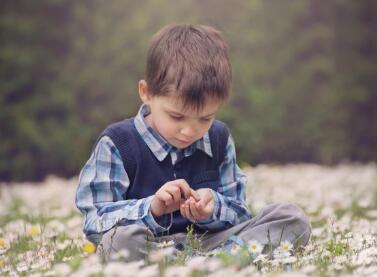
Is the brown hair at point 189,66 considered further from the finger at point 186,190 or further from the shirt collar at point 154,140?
the finger at point 186,190

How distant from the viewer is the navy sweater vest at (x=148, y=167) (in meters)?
2.91

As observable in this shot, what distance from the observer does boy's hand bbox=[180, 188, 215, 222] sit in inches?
105

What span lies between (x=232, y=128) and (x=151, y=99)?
5.27 metres

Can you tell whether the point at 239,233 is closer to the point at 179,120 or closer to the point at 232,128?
the point at 179,120

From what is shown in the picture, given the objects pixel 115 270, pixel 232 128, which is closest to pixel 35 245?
pixel 115 270

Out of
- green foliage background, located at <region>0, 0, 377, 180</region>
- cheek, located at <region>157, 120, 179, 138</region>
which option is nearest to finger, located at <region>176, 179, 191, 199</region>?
cheek, located at <region>157, 120, 179, 138</region>

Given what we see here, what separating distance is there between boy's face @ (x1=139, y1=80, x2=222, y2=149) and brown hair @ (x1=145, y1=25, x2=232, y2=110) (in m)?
0.02

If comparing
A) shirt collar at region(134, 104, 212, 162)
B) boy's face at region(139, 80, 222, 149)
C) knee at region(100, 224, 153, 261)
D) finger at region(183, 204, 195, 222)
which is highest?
boy's face at region(139, 80, 222, 149)

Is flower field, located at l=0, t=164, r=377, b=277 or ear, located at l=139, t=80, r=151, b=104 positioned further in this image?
ear, located at l=139, t=80, r=151, b=104

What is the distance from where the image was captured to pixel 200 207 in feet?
8.78

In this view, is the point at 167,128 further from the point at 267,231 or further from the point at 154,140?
the point at 267,231

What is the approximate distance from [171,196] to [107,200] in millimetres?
344

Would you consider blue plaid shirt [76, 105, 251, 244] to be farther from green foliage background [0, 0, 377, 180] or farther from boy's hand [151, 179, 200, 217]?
green foliage background [0, 0, 377, 180]

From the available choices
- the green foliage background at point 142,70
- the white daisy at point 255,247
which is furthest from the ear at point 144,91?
the green foliage background at point 142,70
